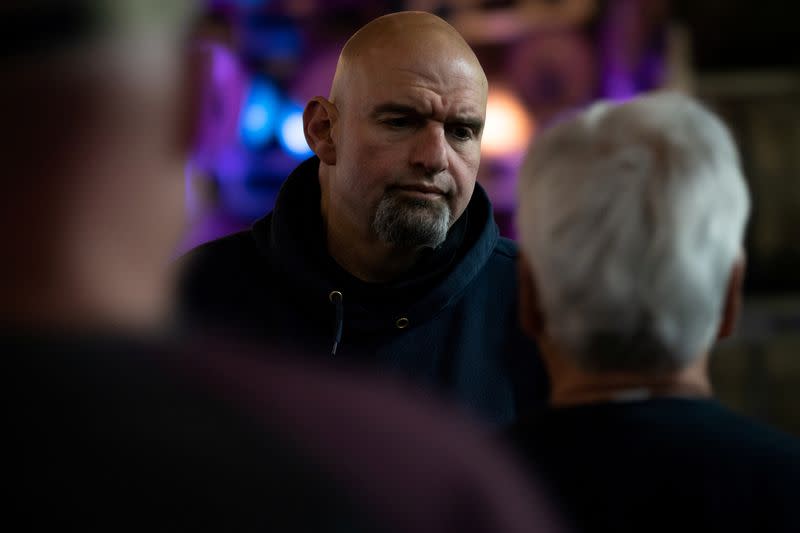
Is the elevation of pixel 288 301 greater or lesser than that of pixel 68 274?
lesser

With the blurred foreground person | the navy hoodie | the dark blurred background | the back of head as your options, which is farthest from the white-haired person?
the dark blurred background

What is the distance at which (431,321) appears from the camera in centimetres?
198

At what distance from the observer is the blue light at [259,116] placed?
18.2ft

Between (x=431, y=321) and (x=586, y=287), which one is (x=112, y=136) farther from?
(x=431, y=321)

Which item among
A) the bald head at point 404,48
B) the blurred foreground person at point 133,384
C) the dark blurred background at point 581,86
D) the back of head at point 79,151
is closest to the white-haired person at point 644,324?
the blurred foreground person at point 133,384

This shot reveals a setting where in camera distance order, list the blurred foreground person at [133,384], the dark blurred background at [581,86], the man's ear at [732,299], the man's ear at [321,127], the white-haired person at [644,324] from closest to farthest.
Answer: the blurred foreground person at [133,384] → the white-haired person at [644,324] → the man's ear at [732,299] → the man's ear at [321,127] → the dark blurred background at [581,86]

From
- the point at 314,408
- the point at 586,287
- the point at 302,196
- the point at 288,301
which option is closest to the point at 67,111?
the point at 314,408

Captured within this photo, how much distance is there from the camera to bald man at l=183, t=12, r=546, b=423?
1.94 metres

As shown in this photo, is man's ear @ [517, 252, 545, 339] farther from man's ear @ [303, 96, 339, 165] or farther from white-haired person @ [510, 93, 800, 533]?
man's ear @ [303, 96, 339, 165]

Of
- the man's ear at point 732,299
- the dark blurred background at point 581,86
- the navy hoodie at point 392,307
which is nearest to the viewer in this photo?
the man's ear at point 732,299

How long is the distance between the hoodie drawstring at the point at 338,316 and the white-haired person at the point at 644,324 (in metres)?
0.84

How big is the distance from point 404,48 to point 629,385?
1.12 metres

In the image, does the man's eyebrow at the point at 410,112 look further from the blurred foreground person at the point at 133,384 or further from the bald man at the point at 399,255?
the blurred foreground person at the point at 133,384

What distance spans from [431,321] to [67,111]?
1.35 metres
